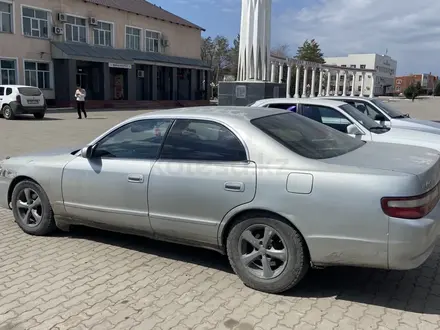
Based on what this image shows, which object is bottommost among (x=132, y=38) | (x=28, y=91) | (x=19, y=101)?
(x=19, y=101)

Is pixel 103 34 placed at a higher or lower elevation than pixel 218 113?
higher

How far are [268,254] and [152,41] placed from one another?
3966cm

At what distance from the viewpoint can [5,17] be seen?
93.0 ft

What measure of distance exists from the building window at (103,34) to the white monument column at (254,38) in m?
21.8

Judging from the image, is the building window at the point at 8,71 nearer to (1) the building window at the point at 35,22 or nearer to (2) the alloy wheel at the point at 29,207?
(1) the building window at the point at 35,22

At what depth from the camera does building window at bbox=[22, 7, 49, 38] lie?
29578 mm

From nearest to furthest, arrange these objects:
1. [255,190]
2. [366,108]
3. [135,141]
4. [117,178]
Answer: [255,190] → [117,178] → [135,141] → [366,108]

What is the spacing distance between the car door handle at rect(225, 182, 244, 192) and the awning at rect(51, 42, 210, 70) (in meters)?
30.1

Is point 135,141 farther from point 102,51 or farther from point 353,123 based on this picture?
point 102,51

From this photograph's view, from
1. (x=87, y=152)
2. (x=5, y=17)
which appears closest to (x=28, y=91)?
(x=5, y=17)

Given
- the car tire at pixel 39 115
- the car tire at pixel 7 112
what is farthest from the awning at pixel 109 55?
the car tire at pixel 7 112

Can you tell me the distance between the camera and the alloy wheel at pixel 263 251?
3441mm

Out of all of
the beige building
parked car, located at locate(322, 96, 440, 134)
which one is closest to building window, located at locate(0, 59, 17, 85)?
the beige building

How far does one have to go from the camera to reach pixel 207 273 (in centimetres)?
394
